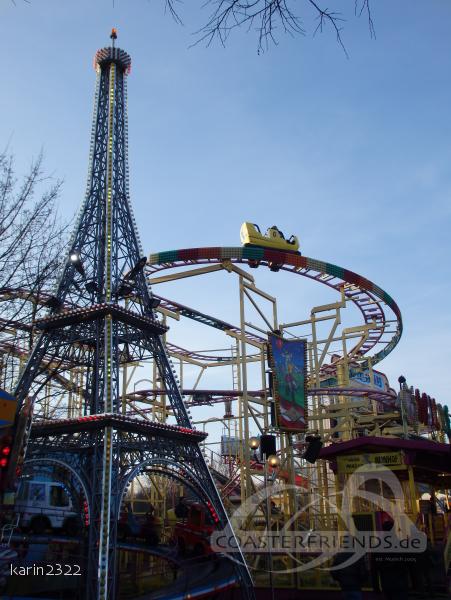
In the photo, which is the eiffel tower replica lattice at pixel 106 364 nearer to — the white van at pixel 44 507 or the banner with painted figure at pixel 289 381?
the white van at pixel 44 507

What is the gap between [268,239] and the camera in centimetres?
2589

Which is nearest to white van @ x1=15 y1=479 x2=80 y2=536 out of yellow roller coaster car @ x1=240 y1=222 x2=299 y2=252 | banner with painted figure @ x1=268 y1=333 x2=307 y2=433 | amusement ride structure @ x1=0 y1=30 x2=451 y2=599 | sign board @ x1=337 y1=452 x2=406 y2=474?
amusement ride structure @ x1=0 y1=30 x2=451 y2=599

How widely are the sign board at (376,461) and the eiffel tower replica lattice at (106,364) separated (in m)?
4.26

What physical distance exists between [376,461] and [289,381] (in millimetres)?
5887

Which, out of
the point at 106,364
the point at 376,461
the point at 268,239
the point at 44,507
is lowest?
the point at 44,507

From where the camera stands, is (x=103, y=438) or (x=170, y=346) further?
(x=170, y=346)

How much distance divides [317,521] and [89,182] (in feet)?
52.1

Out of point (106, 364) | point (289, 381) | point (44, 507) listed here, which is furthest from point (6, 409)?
point (289, 381)

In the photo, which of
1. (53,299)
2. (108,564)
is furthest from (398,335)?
(108,564)

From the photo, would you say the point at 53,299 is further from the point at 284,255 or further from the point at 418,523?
the point at 418,523

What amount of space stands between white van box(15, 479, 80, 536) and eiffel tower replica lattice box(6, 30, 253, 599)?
3533 millimetres

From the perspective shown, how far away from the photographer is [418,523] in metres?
17.4

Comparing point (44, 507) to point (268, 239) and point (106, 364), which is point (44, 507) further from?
point (268, 239)

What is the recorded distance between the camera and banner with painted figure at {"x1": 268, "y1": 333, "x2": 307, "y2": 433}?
23062 millimetres
